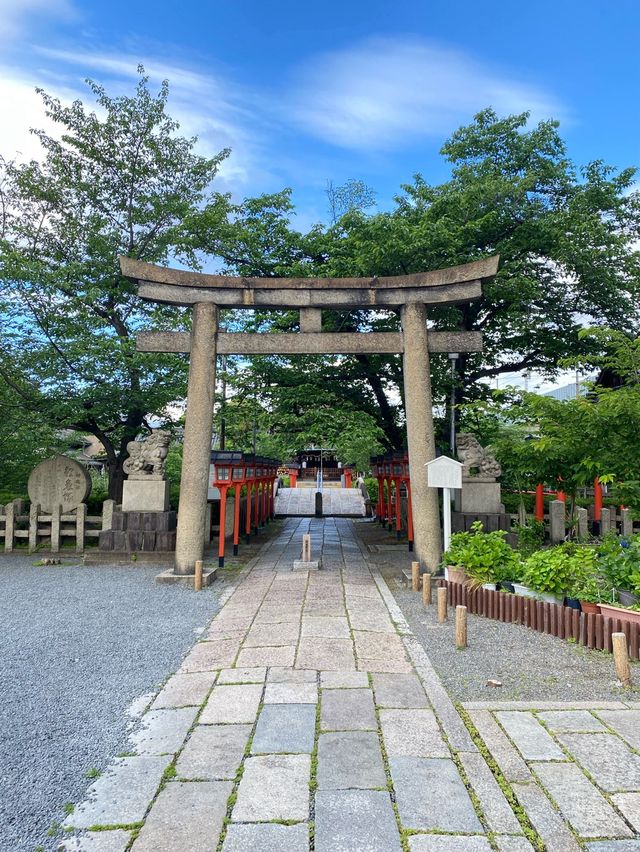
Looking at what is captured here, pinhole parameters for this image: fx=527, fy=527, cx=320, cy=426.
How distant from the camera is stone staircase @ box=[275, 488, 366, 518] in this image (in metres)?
21.1

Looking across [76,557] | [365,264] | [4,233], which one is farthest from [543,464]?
[4,233]

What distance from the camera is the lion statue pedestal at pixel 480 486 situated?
34.1 feet

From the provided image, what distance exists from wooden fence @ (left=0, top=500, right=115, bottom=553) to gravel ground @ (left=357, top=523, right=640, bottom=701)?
24.7 feet

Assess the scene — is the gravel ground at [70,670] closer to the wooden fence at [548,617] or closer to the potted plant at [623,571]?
the wooden fence at [548,617]

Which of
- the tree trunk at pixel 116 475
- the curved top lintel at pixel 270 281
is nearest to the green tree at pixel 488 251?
the curved top lintel at pixel 270 281

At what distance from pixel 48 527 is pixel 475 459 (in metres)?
9.18

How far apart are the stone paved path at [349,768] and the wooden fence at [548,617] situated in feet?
4.17

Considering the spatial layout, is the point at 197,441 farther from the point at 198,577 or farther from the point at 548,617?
the point at 548,617

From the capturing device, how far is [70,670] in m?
4.77

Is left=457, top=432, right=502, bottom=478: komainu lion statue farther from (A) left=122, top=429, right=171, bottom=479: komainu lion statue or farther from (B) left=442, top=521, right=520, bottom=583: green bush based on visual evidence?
(A) left=122, top=429, right=171, bottom=479: komainu lion statue

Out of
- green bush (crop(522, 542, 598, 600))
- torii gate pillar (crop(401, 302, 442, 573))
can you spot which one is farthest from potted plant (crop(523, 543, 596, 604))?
torii gate pillar (crop(401, 302, 442, 573))

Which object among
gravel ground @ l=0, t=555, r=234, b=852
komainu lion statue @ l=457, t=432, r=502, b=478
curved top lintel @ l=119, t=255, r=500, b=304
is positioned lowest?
gravel ground @ l=0, t=555, r=234, b=852

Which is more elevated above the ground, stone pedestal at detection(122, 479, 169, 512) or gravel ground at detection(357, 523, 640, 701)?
stone pedestal at detection(122, 479, 169, 512)

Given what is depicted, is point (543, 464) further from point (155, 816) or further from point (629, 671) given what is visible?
point (155, 816)
